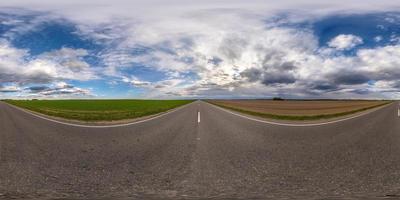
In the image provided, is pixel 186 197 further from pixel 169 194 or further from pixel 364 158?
pixel 364 158

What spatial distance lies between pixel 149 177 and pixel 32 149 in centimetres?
559

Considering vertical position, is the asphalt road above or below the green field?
below

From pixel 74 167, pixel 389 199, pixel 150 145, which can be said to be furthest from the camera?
pixel 150 145

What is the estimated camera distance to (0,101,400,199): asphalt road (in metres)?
6.00

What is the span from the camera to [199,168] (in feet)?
26.8

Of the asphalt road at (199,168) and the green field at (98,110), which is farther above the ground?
the green field at (98,110)

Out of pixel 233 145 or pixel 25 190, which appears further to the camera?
pixel 233 145

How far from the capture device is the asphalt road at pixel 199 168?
600 cm

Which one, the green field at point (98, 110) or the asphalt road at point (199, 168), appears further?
the green field at point (98, 110)

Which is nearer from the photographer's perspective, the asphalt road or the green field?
the asphalt road

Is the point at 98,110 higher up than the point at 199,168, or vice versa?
the point at 98,110

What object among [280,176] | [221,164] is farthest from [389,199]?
[221,164]

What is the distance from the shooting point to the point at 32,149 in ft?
36.1

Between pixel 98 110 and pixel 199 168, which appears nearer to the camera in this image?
pixel 199 168
